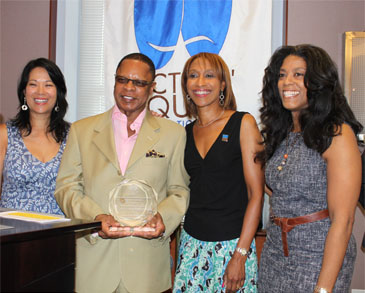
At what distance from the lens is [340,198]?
1.77 metres

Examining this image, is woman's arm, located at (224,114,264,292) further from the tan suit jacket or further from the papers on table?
the papers on table

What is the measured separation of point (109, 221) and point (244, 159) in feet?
2.72

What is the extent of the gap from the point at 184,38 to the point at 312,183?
214 centimetres

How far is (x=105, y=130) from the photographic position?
→ 2236 millimetres

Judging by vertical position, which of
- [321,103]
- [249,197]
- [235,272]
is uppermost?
[321,103]

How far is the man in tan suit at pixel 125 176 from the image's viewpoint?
209 cm

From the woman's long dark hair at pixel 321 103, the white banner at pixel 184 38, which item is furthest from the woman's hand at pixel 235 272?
the white banner at pixel 184 38

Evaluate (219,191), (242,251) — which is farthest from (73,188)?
(242,251)

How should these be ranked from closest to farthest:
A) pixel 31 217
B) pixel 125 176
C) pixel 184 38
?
pixel 31 217, pixel 125 176, pixel 184 38

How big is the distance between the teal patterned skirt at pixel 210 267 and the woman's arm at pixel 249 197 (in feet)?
0.13

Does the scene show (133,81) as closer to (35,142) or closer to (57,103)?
(57,103)

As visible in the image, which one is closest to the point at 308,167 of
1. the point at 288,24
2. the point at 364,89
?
the point at 364,89

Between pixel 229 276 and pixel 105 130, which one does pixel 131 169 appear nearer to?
pixel 105 130

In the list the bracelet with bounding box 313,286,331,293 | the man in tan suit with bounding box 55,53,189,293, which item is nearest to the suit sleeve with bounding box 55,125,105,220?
the man in tan suit with bounding box 55,53,189,293
